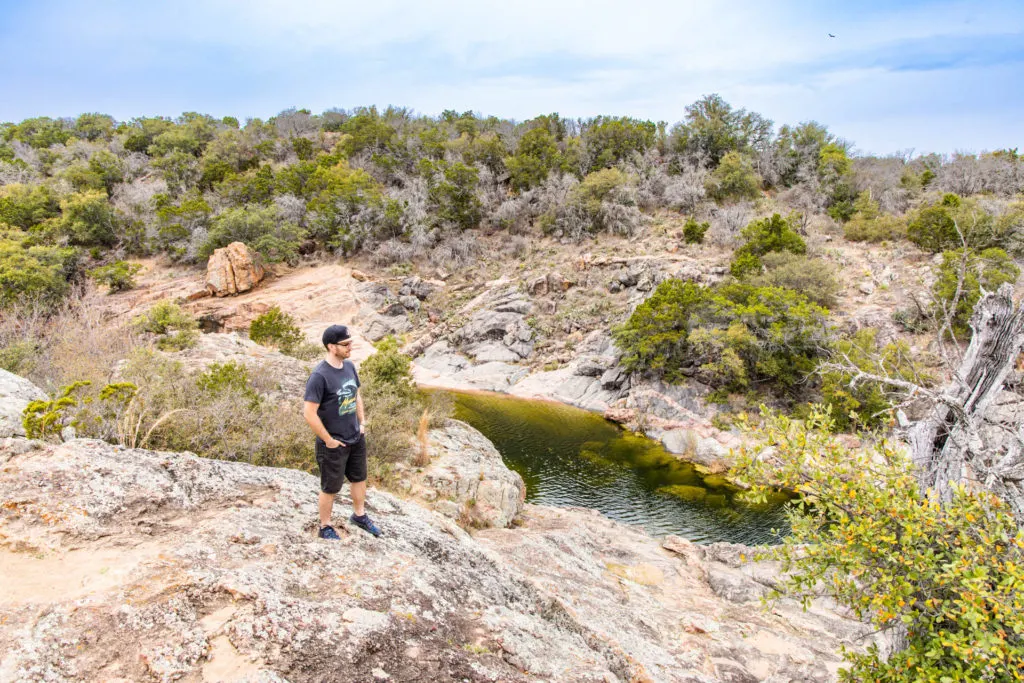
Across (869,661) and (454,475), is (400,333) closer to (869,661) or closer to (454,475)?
(454,475)

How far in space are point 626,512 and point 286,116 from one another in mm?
58503

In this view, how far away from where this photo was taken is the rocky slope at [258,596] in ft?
9.52

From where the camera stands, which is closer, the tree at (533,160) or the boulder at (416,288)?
the boulder at (416,288)

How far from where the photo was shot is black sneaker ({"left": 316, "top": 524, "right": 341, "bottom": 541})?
14.4 ft

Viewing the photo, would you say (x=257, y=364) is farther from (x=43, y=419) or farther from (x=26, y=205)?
(x=26, y=205)

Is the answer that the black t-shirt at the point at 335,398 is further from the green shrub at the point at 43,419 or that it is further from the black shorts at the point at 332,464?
the green shrub at the point at 43,419

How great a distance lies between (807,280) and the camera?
975 inches

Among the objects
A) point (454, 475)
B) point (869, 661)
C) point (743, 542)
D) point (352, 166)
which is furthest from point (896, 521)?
point (352, 166)

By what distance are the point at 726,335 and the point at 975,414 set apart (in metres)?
19.0

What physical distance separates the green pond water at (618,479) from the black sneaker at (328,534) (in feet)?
33.5

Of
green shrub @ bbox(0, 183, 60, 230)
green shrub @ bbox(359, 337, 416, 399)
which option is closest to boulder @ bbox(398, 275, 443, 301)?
green shrub @ bbox(359, 337, 416, 399)

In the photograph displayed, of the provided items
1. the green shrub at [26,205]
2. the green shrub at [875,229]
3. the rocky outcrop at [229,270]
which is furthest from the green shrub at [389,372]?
the green shrub at [26,205]

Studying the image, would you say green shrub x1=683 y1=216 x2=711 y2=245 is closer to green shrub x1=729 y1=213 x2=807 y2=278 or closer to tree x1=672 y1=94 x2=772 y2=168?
green shrub x1=729 y1=213 x2=807 y2=278

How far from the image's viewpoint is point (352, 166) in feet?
140
